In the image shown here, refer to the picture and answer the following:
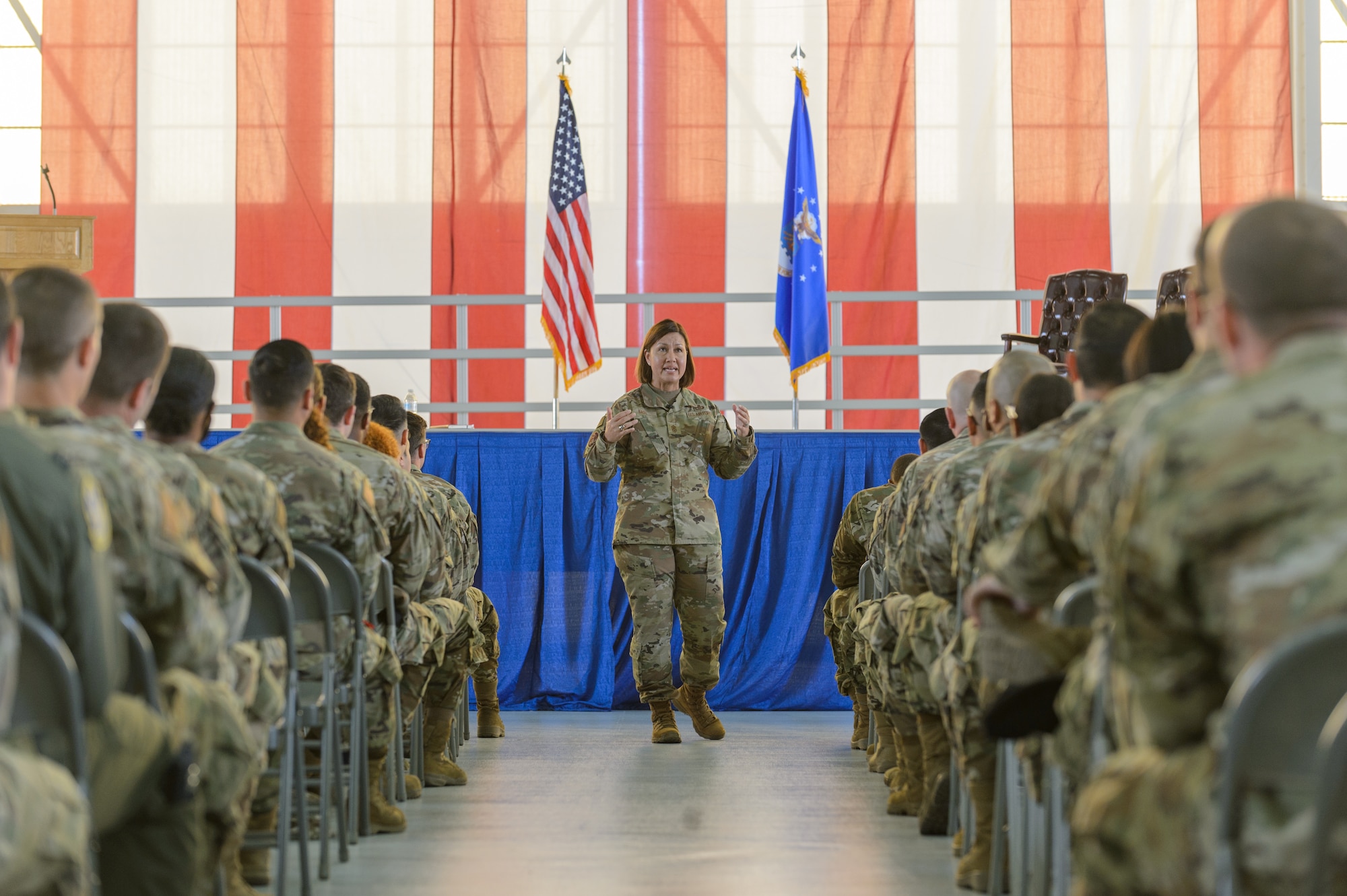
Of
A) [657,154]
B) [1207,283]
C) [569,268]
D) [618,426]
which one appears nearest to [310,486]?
[1207,283]

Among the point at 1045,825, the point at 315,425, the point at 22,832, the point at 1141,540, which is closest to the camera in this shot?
the point at 22,832

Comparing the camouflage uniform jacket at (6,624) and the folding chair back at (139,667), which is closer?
the camouflage uniform jacket at (6,624)

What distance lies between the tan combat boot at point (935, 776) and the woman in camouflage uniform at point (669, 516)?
2.13 m

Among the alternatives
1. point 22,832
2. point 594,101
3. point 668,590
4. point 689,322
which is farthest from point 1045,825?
point 594,101

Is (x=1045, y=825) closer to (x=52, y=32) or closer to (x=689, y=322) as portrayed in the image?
(x=689, y=322)

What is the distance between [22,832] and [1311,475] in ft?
4.57

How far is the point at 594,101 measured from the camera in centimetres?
997

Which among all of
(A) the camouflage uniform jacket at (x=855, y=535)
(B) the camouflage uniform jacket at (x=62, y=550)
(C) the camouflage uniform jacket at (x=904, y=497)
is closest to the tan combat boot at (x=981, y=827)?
(C) the camouflage uniform jacket at (x=904, y=497)

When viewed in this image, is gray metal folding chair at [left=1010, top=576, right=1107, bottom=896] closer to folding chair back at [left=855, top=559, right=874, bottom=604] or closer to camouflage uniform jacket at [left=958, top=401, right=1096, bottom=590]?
camouflage uniform jacket at [left=958, top=401, right=1096, bottom=590]

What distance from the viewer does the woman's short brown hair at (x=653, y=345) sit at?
6188 mm

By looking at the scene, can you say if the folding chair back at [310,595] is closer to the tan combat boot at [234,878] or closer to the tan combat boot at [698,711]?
the tan combat boot at [234,878]

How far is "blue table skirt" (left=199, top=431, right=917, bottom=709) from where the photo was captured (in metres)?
7.19

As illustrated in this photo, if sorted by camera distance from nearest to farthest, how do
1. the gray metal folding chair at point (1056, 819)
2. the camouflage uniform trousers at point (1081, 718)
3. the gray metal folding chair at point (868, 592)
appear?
the camouflage uniform trousers at point (1081, 718) → the gray metal folding chair at point (1056, 819) → the gray metal folding chair at point (868, 592)

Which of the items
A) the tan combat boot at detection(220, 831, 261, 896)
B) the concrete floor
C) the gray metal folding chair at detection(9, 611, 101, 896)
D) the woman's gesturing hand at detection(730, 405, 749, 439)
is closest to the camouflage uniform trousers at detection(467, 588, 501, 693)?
the concrete floor
